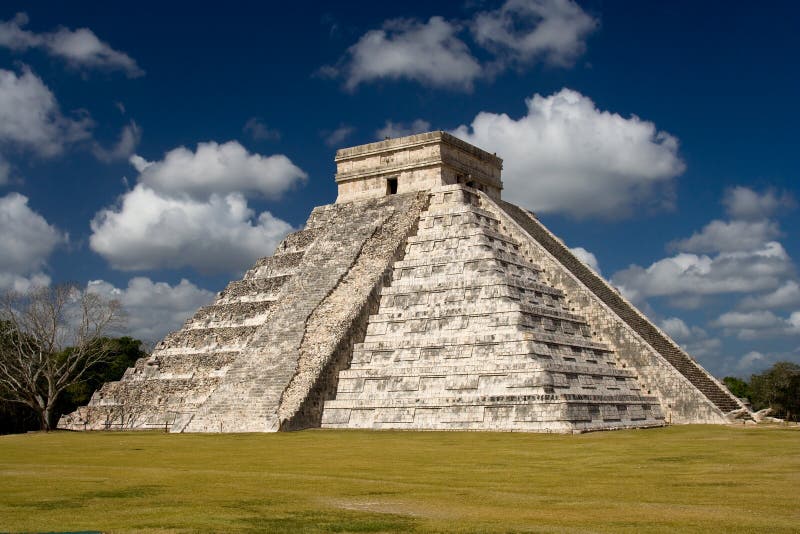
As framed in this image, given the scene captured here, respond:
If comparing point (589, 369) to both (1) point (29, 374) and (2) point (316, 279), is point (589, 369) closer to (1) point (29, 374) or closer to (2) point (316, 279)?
(2) point (316, 279)

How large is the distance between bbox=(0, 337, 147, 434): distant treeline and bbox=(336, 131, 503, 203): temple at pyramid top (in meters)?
11.3

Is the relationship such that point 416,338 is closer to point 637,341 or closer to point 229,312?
point 637,341

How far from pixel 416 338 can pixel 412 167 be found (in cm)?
841

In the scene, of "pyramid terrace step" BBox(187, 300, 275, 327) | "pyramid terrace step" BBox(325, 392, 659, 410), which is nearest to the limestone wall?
"pyramid terrace step" BBox(325, 392, 659, 410)

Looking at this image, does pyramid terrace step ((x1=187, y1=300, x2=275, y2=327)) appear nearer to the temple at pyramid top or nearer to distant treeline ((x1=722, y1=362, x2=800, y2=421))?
the temple at pyramid top

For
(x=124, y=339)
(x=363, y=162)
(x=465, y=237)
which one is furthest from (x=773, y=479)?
(x=124, y=339)

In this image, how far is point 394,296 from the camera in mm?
25016

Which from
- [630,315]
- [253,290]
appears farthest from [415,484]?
[253,290]

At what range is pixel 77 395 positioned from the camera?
1572 inches

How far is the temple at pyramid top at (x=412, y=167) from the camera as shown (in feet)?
96.6

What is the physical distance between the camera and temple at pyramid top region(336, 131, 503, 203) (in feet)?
96.6

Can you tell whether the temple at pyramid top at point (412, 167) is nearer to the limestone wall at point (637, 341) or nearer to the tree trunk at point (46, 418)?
the limestone wall at point (637, 341)

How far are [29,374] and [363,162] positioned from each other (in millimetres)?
13083

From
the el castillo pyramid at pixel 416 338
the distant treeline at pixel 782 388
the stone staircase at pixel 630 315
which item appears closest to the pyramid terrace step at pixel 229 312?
the el castillo pyramid at pixel 416 338
